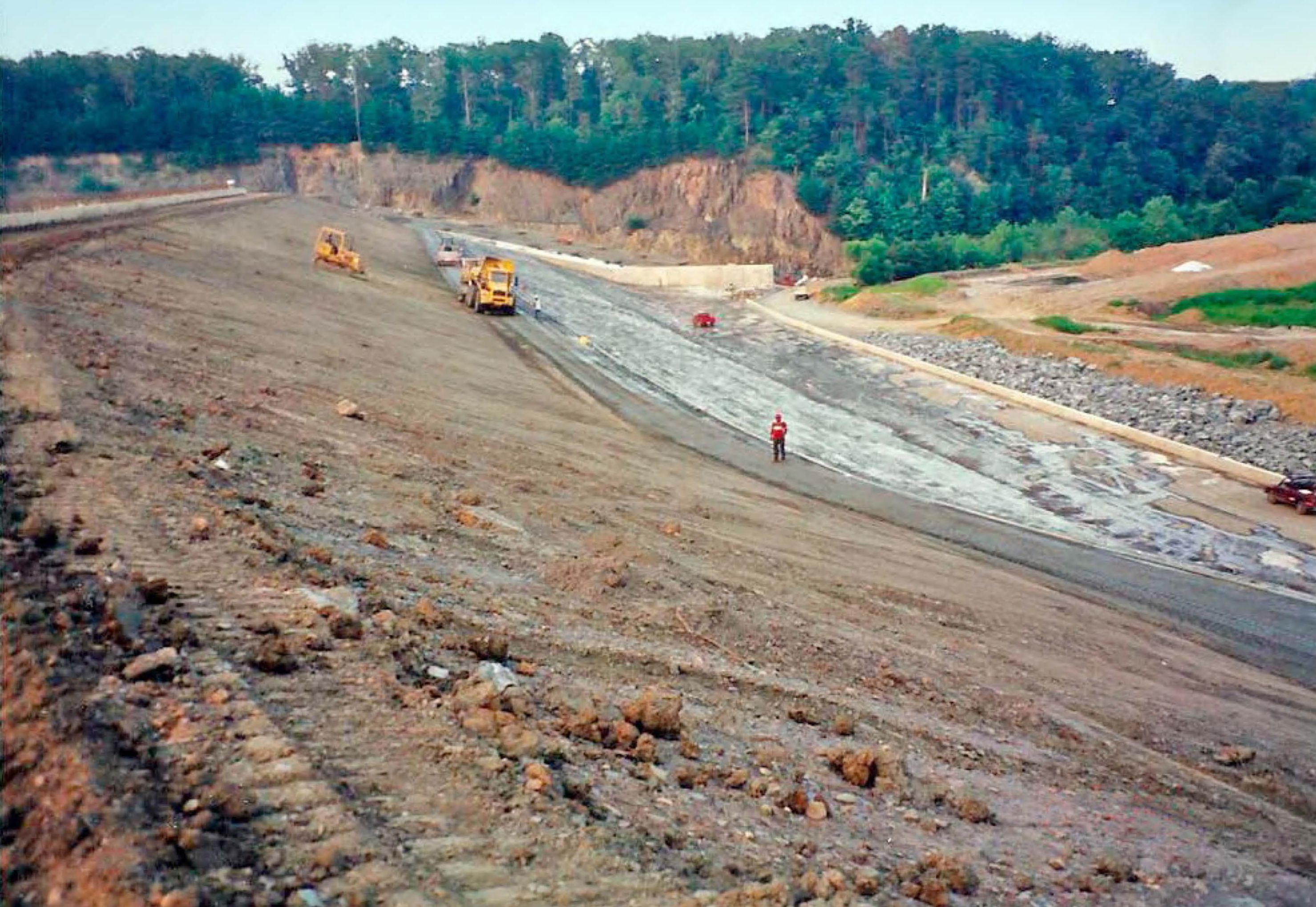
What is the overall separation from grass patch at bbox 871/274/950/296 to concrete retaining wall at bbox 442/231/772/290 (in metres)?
8.65

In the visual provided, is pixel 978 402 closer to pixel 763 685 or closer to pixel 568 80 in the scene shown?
pixel 763 685

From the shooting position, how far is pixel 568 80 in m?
127

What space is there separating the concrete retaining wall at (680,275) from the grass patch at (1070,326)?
77.9ft

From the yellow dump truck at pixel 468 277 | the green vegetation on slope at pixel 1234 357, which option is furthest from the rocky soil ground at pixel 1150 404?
the yellow dump truck at pixel 468 277

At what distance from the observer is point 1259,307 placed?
49.8 meters

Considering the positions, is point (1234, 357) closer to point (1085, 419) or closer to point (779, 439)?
point (1085, 419)

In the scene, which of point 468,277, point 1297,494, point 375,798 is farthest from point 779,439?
→ point 468,277

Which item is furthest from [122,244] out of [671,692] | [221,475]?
[671,692]

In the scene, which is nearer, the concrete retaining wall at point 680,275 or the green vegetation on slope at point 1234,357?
the green vegetation on slope at point 1234,357

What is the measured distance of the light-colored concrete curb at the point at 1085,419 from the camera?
29.3 meters

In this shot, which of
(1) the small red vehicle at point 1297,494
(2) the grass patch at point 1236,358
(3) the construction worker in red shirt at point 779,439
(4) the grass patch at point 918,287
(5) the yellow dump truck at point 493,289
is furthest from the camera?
(4) the grass patch at point 918,287

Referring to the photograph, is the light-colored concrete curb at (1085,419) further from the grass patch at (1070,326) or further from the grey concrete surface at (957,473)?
the grass patch at (1070,326)

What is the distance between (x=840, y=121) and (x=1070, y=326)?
210ft

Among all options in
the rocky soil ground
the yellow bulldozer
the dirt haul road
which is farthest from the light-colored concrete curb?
the yellow bulldozer
